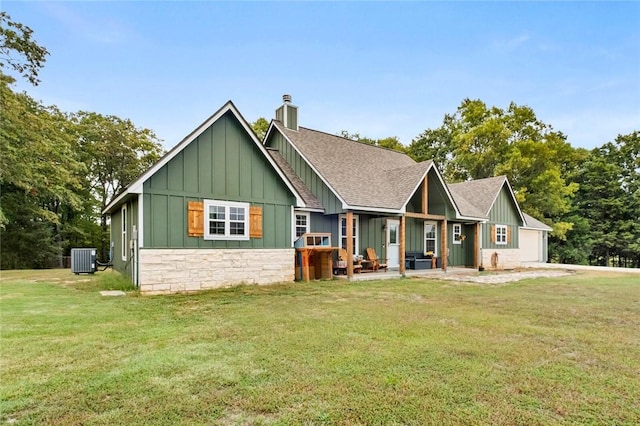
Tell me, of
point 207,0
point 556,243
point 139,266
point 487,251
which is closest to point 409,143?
point 556,243

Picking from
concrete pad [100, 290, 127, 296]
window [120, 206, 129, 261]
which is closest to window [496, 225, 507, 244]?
window [120, 206, 129, 261]

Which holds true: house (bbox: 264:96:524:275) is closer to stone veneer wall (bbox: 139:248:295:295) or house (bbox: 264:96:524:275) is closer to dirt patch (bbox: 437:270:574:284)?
dirt patch (bbox: 437:270:574:284)

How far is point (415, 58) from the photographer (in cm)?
1586

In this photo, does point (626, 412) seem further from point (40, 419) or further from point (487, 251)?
point (487, 251)

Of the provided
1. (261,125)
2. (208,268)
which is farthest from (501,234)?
A: (261,125)

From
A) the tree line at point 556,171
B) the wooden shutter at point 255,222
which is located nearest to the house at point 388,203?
the wooden shutter at point 255,222

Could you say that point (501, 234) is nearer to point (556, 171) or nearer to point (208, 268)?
point (556, 171)

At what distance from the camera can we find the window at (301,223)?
12648 mm

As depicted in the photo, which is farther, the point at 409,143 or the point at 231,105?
the point at 409,143

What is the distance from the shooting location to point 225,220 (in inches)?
400

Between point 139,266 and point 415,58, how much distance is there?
1373cm

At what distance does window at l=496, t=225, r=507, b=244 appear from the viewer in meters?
18.8

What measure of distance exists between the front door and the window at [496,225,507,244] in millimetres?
6778

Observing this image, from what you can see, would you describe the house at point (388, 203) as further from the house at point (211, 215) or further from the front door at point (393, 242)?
the house at point (211, 215)
